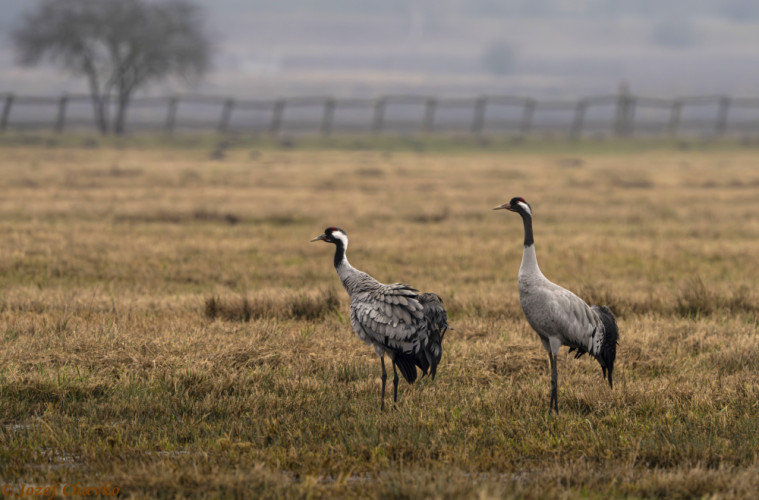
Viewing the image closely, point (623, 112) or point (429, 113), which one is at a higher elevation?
point (623, 112)

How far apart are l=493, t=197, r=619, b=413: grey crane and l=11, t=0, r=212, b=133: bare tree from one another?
181 feet

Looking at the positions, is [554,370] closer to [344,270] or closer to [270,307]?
[344,270]

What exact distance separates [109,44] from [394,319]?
59254 mm

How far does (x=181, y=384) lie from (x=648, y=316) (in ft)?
19.4

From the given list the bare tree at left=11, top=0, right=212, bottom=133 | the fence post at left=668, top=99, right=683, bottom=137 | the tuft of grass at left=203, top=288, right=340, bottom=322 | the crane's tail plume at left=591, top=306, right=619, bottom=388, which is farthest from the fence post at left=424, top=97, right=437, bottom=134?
the crane's tail plume at left=591, top=306, right=619, bottom=388

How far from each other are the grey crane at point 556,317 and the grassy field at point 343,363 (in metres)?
0.44

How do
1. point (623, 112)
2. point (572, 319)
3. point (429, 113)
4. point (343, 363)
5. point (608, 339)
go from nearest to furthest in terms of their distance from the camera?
point (572, 319) < point (608, 339) < point (343, 363) < point (623, 112) < point (429, 113)

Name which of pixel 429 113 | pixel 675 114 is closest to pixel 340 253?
pixel 429 113

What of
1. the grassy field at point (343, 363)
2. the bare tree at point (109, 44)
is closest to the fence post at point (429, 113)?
the bare tree at point (109, 44)

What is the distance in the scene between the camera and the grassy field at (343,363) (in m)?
6.00

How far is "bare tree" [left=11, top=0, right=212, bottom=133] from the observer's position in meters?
60.6

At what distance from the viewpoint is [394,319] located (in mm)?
7312

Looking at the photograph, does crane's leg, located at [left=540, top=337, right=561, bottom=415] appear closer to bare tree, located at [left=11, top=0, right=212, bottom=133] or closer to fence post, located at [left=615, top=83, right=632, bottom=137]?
fence post, located at [left=615, top=83, right=632, bottom=137]

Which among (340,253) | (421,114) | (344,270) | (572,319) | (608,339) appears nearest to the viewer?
(572,319)
